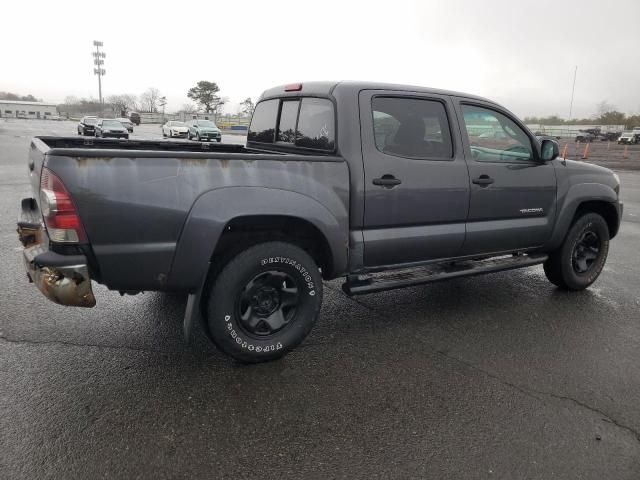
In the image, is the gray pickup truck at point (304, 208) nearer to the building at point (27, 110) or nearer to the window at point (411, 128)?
the window at point (411, 128)

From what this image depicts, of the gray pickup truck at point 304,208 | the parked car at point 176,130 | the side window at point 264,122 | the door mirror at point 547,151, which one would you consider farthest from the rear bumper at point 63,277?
the parked car at point 176,130

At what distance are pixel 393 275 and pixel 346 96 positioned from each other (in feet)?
4.66

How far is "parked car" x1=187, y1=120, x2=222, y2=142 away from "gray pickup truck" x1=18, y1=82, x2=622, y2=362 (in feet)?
103

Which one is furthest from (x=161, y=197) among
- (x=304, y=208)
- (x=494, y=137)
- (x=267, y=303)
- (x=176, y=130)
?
(x=176, y=130)

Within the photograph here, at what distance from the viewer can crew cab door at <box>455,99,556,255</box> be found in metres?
4.15

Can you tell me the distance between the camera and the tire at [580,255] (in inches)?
196

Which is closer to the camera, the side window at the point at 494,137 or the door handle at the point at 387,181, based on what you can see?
the door handle at the point at 387,181

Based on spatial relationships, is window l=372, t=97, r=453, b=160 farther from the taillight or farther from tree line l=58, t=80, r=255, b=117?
tree line l=58, t=80, r=255, b=117

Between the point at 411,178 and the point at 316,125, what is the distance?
840mm

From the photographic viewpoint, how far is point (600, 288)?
5.34 metres

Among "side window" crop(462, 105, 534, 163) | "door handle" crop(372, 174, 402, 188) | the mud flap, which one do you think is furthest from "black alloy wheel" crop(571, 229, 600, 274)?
the mud flap

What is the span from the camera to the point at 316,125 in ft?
12.5

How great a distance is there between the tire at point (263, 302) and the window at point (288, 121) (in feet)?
4.14

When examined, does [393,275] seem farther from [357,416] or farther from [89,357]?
[89,357]
